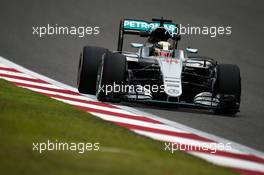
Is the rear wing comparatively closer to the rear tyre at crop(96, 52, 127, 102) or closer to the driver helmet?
the driver helmet

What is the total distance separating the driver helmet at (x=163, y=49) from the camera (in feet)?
47.3

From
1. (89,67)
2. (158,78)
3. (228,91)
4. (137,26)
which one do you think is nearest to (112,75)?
(158,78)

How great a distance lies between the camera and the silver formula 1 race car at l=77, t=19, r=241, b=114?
43.0 ft

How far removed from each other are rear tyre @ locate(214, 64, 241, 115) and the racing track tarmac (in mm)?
194

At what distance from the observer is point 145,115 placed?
1251 cm

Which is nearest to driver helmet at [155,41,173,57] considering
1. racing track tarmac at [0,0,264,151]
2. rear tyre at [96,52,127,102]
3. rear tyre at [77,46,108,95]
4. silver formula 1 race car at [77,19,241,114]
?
silver formula 1 race car at [77,19,241,114]

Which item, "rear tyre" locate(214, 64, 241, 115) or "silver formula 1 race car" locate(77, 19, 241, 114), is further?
"rear tyre" locate(214, 64, 241, 115)

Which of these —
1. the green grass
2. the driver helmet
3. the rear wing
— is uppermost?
the rear wing

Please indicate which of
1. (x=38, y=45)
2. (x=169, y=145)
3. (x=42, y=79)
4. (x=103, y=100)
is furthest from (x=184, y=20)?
(x=169, y=145)

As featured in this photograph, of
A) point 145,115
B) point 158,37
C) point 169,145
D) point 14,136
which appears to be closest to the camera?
point 14,136

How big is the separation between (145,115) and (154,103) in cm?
67

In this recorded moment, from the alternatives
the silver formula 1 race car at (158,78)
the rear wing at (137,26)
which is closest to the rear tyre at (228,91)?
the silver formula 1 race car at (158,78)

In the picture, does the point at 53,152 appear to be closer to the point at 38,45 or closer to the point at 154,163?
the point at 154,163

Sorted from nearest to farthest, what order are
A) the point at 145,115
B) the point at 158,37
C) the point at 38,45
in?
the point at 145,115
the point at 158,37
the point at 38,45
